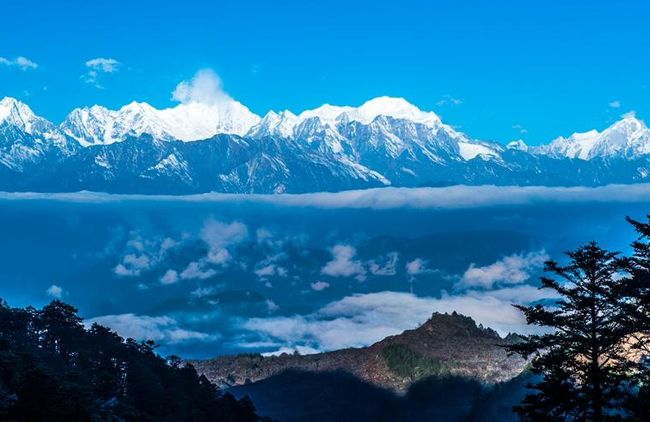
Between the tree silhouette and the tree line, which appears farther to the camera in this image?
the tree silhouette

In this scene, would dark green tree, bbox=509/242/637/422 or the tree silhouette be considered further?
the tree silhouette

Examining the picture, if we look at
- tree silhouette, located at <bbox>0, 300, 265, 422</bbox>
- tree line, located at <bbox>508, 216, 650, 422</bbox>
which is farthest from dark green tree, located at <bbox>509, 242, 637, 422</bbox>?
tree silhouette, located at <bbox>0, 300, 265, 422</bbox>

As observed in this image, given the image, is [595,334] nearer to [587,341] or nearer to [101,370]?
[587,341]

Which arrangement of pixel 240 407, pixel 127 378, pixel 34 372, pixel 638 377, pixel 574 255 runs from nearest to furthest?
1. pixel 638 377
2. pixel 574 255
3. pixel 34 372
4. pixel 127 378
5. pixel 240 407

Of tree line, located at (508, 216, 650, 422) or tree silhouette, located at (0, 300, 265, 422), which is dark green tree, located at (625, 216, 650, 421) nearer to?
tree line, located at (508, 216, 650, 422)

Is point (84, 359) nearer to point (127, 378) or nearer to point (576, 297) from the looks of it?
point (127, 378)

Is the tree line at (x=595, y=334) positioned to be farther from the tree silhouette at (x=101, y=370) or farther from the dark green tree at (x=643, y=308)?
the tree silhouette at (x=101, y=370)

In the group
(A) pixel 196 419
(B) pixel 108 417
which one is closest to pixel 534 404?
(B) pixel 108 417

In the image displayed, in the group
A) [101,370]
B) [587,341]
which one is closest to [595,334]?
[587,341]

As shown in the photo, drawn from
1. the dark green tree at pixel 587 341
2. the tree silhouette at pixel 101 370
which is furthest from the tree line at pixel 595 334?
the tree silhouette at pixel 101 370

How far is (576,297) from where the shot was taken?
59844mm

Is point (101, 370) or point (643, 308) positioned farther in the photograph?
point (101, 370)

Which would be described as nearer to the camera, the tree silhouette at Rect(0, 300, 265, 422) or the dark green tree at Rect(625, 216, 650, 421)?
the dark green tree at Rect(625, 216, 650, 421)

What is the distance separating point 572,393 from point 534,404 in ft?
10.2
